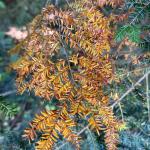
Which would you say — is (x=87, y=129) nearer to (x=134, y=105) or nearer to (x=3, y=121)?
(x=134, y=105)

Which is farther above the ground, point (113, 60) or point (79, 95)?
point (113, 60)

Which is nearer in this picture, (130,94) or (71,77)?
(71,77)

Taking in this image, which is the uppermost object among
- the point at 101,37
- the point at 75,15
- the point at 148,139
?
the point at 75,15

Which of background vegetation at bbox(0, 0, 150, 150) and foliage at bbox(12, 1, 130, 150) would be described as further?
background vegetation at bbox(0, 0, 150, 150)

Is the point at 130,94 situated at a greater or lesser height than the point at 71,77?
greater

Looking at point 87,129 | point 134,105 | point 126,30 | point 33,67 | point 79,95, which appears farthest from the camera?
point 134,105

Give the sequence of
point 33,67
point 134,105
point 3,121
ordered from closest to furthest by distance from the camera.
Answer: point 33,67 < point 134,105 < point 3,121

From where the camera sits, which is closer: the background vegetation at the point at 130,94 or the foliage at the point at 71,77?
the foliage at the point at 71,77

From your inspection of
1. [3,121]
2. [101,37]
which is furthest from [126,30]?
[3,121]

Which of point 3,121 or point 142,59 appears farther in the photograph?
point 3,121
